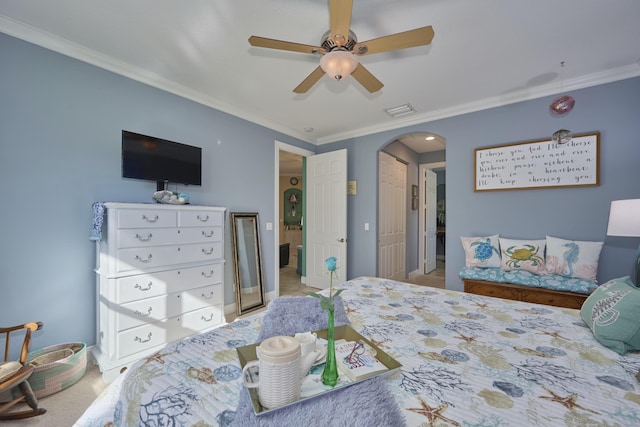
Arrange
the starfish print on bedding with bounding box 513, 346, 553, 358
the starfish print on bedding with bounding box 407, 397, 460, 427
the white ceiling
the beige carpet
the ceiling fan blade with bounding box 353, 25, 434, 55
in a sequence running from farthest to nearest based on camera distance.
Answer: the white ceiling, the beige carpet, the ceiling fan blade with bounding box 353, 25, 434, 55, the starfish print on bedding with bounding box 513, 346, 553, 358, the starfish print on bedding with bounding box 407, 397, 460, 427

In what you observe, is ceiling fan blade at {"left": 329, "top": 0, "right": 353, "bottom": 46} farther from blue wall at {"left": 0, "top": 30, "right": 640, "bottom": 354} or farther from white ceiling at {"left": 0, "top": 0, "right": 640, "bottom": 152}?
blue wall at {"left": 0, "top": 30, "right": 640, "bottom": 354}

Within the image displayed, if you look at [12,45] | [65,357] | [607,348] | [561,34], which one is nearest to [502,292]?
[607,348]

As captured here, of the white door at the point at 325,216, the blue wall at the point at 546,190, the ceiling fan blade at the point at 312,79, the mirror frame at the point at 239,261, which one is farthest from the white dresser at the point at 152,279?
the blue wall at the point at 546,190

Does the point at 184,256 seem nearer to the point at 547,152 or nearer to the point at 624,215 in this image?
the point at 624,215

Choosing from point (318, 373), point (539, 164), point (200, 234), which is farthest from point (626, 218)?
point (200, 234)

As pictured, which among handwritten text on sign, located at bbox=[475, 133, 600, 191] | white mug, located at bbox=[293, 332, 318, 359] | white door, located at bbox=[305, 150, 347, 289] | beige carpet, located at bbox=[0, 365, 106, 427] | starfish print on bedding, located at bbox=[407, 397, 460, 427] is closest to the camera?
starfish print on bedding, located at bbox=[407, 397, 460, 427]

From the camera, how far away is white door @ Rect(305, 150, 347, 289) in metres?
3.98

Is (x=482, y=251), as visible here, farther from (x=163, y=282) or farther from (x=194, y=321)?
(x=163, y=282)

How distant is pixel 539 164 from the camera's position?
280 centimetres

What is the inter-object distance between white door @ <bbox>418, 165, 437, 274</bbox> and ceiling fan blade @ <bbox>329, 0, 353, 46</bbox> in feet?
14.8

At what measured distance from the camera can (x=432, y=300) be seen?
1722 millimetres

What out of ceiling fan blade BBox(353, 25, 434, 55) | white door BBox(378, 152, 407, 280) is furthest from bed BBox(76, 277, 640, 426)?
white door BBox(378, 152, 407, 280)

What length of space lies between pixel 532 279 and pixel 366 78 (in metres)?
2.44

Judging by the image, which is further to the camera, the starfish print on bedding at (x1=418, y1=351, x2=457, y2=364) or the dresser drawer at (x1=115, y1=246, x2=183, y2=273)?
the dresser drawer at (x1=115, y1=246, x2=183, y2=273)
